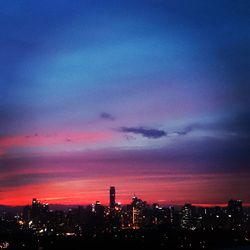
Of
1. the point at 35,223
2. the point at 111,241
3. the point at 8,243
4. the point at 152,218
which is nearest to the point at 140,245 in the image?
the point at 111,241

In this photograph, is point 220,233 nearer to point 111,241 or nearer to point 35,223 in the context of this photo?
point 111,241

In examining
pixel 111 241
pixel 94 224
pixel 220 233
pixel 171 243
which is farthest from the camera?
pixel 94 224

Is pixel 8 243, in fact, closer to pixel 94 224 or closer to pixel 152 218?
pixel 94 224

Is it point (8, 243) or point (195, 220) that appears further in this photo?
point (195, 220)

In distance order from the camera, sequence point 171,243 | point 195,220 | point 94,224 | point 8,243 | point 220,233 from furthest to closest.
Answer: point 195,220, point 94,224, point 220,233, point 171,243, point 8,243

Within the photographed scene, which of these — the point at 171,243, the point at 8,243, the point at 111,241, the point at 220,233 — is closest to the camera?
the point at 8,243

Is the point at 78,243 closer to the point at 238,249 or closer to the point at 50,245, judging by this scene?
the point at 50,245

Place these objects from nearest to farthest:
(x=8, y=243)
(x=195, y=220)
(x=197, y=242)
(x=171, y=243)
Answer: (x=8, y=243) < (x=171, y=243) < (x=197, y=242) < (x=195, y=220)

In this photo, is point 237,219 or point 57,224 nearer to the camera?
point 57,224

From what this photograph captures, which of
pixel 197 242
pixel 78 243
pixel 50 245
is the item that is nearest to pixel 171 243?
pixel 197 242
